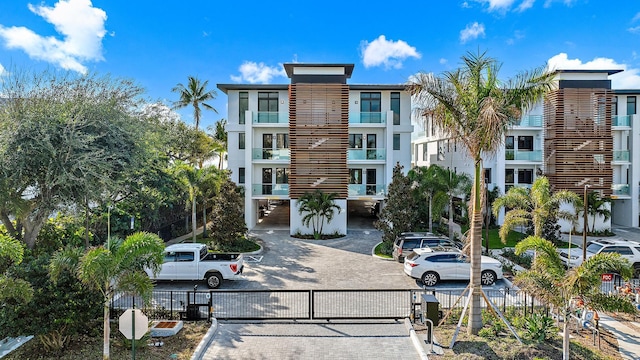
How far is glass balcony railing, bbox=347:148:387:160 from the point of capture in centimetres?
2880

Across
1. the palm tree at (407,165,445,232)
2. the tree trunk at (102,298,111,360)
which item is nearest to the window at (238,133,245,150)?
the palm tree at (407,165,445,232)

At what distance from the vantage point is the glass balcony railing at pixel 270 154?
1134 inches

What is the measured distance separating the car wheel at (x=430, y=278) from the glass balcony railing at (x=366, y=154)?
14.2m

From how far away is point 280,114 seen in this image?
28.7 meters

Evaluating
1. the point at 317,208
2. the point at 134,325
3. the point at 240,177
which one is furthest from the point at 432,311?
the point at 240,177

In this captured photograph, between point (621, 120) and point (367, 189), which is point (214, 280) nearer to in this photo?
point (367, 189)

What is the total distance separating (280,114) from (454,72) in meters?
19.1

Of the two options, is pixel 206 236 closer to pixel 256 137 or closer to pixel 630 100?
pixel 256 137

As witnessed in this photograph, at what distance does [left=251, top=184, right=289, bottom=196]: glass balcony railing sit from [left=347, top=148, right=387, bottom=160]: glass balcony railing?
5362 mm

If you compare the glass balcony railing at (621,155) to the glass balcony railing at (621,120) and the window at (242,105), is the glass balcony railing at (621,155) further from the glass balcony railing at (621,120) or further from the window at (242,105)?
the window at (242,105)

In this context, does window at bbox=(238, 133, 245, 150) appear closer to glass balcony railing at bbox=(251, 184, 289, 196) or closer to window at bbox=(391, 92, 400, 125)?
glass balcony railing at bbox=(251, 184, 289, 196)

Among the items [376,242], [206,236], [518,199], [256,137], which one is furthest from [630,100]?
[206,236]

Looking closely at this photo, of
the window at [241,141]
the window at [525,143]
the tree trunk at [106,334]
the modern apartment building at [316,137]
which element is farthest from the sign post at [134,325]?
the window at [525,143]

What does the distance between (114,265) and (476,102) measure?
33.0 feet
